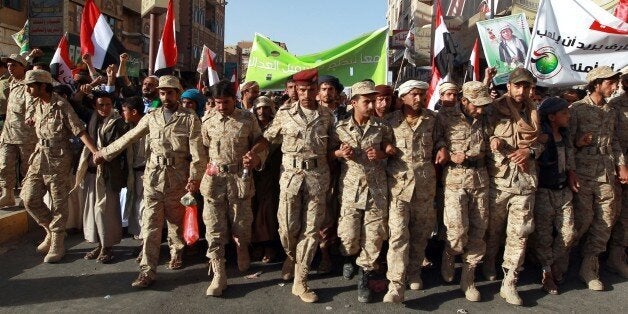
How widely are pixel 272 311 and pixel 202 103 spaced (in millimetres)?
2816

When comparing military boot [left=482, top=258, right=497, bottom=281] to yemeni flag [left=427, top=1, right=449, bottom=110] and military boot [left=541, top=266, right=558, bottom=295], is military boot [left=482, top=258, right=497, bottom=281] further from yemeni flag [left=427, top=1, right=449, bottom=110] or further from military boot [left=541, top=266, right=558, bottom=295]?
yemeni flag [left=427, top=1, right=449, bottom=110]

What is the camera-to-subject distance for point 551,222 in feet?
14.3

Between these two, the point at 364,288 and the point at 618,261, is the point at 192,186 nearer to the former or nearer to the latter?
the point at 364,288

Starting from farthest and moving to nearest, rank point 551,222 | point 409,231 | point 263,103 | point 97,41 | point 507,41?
1. point 507,41
2. point 97,41
3. point 263,103
4. point 551,222
5. point 409,231

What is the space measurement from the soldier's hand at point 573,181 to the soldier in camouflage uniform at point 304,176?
2.37 m

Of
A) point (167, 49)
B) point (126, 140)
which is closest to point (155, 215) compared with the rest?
point (126, 140)

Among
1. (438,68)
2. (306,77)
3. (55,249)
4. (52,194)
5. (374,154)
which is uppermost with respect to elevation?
(438,68)

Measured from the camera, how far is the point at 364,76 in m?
6.81

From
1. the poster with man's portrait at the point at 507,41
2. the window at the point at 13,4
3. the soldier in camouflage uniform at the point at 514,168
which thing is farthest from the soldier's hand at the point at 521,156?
the window at the point at 13,4

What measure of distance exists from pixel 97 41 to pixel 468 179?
6021 mm

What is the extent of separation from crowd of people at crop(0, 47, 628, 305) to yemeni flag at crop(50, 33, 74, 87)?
2540mm

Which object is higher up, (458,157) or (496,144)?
(496,144)

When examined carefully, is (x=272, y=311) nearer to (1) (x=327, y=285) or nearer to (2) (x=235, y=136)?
(1) (x=327, y=285)

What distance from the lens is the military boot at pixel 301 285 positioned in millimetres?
4016
